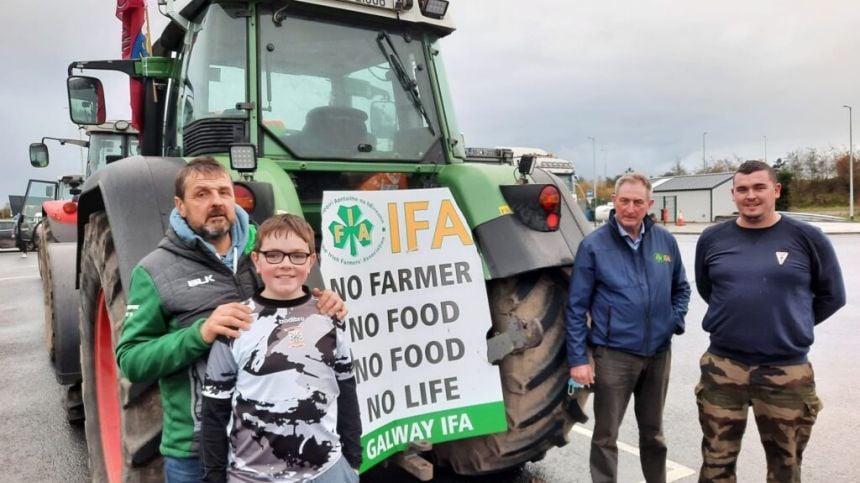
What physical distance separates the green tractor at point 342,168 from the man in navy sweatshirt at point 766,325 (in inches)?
28.1

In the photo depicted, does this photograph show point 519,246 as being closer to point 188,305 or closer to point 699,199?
point 188,305

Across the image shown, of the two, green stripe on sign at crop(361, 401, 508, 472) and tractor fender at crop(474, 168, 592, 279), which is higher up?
tractor fender at crop(474, 168, 592, 279)

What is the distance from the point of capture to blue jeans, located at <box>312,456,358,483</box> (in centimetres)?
186

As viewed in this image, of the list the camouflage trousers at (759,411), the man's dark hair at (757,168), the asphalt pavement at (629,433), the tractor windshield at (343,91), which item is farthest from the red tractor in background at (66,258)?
the man's dark hair at (757,168)

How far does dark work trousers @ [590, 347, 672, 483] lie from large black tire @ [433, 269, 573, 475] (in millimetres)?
178

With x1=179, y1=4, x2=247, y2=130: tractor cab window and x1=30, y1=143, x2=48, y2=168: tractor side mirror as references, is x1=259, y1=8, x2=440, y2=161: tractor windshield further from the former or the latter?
x1=30, y1=143, x2=48, y2=168: tractor side mirror

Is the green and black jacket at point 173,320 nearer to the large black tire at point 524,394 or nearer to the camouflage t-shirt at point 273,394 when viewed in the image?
the camouflage t-shirt at point 273,394

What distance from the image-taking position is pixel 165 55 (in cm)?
413

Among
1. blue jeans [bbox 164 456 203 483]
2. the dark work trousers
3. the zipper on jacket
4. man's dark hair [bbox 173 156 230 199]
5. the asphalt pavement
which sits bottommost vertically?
the asphalt pavement

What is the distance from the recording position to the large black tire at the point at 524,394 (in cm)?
295

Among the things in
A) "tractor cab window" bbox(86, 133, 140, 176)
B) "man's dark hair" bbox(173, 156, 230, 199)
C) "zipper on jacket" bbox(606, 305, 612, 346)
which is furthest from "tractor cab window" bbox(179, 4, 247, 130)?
"tractor cab window" bbox(86, 133, 140, 176)

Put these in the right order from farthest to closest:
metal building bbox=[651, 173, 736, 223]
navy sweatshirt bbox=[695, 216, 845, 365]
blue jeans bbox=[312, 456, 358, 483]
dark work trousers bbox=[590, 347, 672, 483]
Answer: metal building bbox=[651, 173, 736, 223], dark work trousers bbox=[590, 347, 672, 483], navy sweatshirt bbox=[695, 216, 845, 365], blue jeans bbox=[312, 456, 358, 483]

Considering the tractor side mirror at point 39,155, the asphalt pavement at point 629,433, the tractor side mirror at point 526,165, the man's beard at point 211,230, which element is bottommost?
the asphalt pavement at point 629,433

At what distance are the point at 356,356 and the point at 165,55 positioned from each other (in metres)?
2.65
